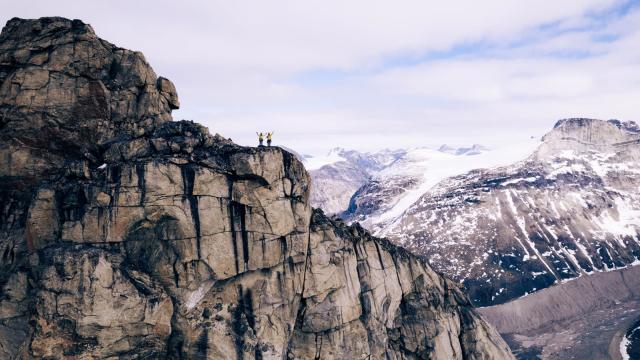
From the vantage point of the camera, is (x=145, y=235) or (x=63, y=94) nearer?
(x=145, y=235)

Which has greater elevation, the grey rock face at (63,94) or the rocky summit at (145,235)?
the grey rock face at (63,94)

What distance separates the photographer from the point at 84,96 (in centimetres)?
8144

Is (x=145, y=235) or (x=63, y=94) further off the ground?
(x=63, y=94)

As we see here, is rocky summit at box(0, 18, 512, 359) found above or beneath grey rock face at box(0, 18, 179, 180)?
beneath

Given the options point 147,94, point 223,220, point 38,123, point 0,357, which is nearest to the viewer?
point 0,357

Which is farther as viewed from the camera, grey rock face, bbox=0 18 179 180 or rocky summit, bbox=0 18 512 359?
grey rock face, bbox=0 18 179 180

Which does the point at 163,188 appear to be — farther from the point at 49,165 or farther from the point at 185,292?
the point at 49,165

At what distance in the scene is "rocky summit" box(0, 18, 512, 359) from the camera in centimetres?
6587

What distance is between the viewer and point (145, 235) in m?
69.3

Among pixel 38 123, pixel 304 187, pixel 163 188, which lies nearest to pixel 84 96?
pixel 38 123

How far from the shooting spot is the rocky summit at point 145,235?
65.9m

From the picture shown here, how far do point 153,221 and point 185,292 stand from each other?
10337 mm

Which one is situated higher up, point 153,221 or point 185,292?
point 153,221

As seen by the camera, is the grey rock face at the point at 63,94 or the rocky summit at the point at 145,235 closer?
the rocky summit at the point at 145,235
